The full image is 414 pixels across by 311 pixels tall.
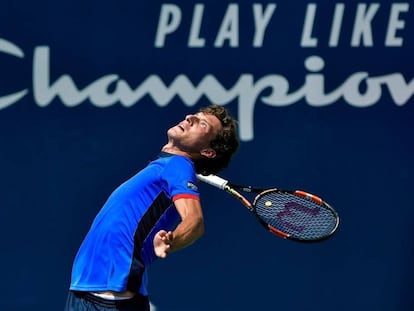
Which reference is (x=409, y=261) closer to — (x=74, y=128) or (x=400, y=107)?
(x=400, y=107)

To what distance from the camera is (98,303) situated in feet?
12.6

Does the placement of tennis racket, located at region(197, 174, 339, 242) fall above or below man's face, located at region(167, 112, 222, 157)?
below

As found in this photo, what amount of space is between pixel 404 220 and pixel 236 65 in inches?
52.2

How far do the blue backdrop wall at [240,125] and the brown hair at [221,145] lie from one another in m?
1.81

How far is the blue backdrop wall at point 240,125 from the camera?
19.6 ft

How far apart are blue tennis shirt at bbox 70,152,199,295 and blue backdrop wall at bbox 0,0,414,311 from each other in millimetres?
2088

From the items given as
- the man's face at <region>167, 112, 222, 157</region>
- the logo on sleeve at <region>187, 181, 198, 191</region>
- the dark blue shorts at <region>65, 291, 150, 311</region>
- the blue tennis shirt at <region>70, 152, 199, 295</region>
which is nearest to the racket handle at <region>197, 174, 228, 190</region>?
the man's face at <region>167, 112, 222, 157</region>

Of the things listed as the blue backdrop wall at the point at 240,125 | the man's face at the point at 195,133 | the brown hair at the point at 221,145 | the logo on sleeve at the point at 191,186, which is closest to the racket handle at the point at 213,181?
the brown hair at the point at 221,145

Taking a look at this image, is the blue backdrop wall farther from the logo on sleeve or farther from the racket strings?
the logo on sleeve

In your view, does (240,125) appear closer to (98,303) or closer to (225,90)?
(225,90)

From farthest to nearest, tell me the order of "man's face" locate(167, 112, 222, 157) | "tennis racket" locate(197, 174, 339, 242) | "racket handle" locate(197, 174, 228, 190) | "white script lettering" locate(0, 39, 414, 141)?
"white script lettering" locate(0, 39, 414, 141), "tennis racket" locate(197, 174, 339, 242), "racket handle" locate(197, 174, 228, 190), "man's face" locate(167, 112, 222, 157)

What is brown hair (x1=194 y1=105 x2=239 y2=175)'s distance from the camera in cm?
415

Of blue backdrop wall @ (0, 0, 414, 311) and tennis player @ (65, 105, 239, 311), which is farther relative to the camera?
blue backdrop wall @ (0, 0, 414, 311)

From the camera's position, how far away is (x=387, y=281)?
6.21 metres
